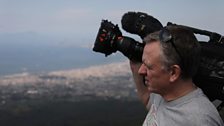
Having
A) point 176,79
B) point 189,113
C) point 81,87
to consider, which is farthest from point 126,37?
point 81,87

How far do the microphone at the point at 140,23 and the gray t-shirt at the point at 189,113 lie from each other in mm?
820

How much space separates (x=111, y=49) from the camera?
380 cm

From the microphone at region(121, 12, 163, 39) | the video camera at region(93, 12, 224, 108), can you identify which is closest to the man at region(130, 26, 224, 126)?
the video camera at region(93, 12, 224, 108)

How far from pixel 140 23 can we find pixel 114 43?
0.23 m

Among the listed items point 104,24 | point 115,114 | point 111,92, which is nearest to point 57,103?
point 111,92

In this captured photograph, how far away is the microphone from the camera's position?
3658 millimetres

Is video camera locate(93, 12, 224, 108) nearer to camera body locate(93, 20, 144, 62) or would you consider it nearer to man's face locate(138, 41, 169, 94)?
camera body locate(93, 20, 144, 62)

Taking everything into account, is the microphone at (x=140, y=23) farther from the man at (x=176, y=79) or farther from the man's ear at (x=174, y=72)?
the man's ear at (x=174, y=72)

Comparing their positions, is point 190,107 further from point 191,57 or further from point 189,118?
point 191,57

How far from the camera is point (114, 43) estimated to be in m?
3.76

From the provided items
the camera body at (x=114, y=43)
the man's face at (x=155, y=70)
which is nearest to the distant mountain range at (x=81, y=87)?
the camera body at (x=114, y=43)

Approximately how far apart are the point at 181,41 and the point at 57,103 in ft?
223

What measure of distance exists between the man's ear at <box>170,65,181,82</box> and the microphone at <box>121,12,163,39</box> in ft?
2.56

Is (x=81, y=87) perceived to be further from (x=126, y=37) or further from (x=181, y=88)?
(x=181, y=88)
